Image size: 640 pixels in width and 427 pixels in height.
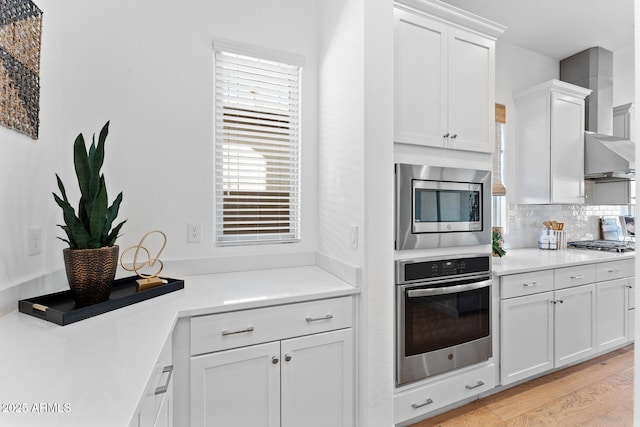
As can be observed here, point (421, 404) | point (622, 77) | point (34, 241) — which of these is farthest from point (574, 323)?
point (34, 241)

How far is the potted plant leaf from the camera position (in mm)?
1243

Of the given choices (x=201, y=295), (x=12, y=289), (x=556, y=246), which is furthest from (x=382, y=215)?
(x=556, y=246)

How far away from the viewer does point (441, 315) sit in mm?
1835

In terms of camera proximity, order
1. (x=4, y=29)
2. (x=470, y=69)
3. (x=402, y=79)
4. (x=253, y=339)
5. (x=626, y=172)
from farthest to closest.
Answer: (x=626, y=172) < (x=470, y=69) < (x=402, y=79) < (x=253, y=339) < (x=4, y=29)

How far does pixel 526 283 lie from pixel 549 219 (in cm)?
160

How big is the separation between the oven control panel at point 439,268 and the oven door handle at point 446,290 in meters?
0.06

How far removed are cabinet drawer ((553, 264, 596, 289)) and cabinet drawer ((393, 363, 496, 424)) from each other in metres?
0.87

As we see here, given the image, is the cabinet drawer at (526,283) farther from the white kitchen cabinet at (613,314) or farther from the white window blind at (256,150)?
the white window blind at (256,150)

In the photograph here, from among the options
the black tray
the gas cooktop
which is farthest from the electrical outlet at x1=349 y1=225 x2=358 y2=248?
the gas cooktop

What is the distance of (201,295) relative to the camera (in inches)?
58.5

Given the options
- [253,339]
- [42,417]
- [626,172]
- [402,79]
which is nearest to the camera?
[42,417]

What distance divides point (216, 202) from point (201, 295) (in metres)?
0.67

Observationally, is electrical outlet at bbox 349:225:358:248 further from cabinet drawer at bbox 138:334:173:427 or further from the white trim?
the white trim

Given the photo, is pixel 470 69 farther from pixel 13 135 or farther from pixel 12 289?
pixel 12 289
